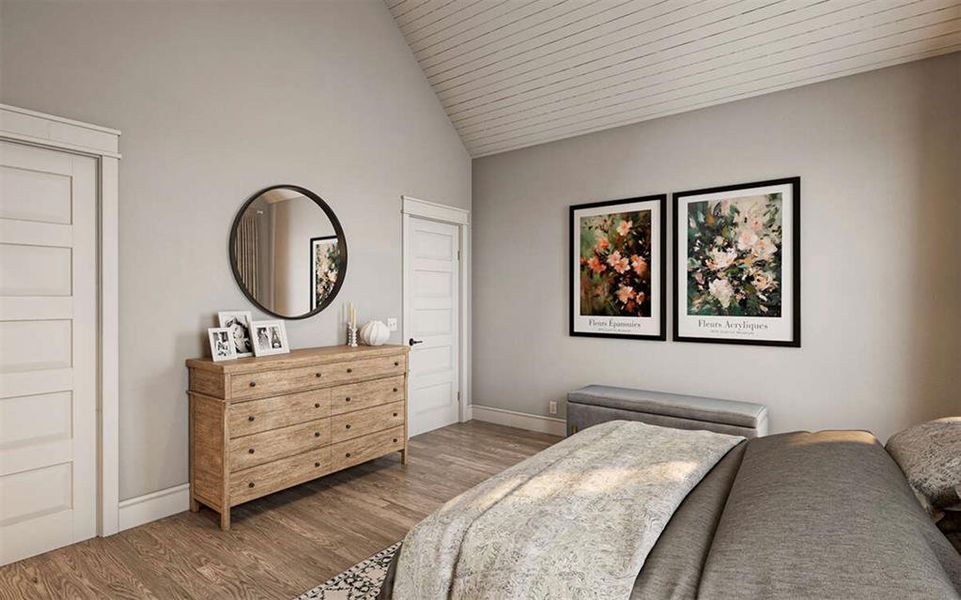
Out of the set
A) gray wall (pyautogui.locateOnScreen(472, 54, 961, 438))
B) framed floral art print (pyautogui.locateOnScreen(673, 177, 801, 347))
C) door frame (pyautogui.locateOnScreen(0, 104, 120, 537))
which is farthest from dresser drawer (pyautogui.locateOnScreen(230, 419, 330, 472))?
framed floral art print (pyautogui.locateOnScreen(673, 177, 801, 347))

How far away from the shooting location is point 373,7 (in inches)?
163

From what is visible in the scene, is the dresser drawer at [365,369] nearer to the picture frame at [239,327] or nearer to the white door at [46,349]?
the picture frame at [239,327]

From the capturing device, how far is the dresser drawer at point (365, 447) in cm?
333

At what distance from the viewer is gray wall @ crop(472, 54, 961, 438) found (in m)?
3.16

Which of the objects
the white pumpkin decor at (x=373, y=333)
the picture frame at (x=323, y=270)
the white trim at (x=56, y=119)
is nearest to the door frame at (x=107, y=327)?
the white trim at (x=56, y=119)

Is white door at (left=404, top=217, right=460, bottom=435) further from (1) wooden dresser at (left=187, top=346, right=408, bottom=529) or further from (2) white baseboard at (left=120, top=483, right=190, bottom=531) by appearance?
(2) white baseboard at (left=120, top=483, right=190, bottom=531)

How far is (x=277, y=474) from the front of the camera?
297 cm

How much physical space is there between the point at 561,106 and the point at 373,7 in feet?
5.67

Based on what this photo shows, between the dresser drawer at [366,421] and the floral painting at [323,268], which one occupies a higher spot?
the floral painting at [323,268]

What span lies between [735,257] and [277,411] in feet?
10.9

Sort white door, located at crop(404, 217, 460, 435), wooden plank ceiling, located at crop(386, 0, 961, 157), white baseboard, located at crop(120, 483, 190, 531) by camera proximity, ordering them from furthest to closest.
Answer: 1. white door, located at crop(404, 217, 460, 435)
2. wooden plank ceiling, located at crop(386, 0, 961, 157)
3. white baseboard, located at crop(120, 483, 190, 531)

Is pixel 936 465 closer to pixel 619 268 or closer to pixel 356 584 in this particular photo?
pixel 356 584

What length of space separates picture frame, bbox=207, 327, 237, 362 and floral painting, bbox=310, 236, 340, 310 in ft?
2.33

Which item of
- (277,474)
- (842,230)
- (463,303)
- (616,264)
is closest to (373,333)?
(277,474)
